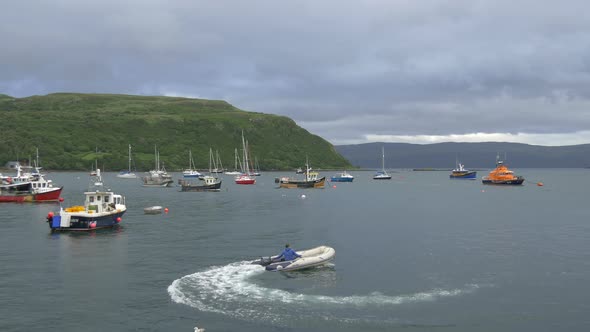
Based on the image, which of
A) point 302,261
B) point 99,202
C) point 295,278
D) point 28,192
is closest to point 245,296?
point 295,278

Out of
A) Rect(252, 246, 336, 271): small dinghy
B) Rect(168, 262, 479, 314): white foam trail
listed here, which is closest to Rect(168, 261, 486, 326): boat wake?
Rect(168, 262, 479, 314): white foam trail

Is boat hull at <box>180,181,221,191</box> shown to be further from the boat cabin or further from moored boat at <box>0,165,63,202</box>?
the boat cabin

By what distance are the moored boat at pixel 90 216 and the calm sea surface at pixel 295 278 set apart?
85.5 inches

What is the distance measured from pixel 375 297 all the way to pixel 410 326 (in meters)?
6.40

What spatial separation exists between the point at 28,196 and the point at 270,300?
102409 millimetres

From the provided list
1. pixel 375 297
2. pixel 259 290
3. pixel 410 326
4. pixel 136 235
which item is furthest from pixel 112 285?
pixel 136 235

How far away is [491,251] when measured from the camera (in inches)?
2414

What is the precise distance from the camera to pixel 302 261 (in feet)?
161

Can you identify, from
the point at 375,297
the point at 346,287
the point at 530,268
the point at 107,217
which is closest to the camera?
the point at 375,297

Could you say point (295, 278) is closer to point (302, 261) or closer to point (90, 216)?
point (302, 261)

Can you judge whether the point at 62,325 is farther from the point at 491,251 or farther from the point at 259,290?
the point at 491,251

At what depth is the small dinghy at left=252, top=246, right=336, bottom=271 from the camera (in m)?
48.4

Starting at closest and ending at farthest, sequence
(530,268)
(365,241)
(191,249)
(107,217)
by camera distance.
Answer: (530,268)
(191,249)
(365,241)
(107,217)

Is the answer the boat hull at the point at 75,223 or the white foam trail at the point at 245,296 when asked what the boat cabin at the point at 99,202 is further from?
the white foam trail at the point at 245,296
